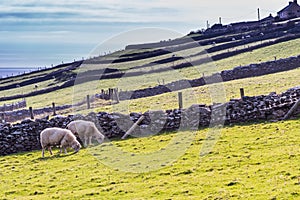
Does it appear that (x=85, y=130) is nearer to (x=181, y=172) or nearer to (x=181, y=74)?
(x=181, y=172)

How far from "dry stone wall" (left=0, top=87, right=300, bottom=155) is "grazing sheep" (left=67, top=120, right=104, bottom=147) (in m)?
1.31

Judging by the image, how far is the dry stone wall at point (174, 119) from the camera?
2153cm

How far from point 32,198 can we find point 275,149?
783 centimetres

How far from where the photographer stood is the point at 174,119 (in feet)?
72.9

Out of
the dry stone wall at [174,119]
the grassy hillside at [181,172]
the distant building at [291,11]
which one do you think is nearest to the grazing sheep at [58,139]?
the grassy hillside at [181,172]

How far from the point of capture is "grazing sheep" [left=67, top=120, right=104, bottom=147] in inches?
821

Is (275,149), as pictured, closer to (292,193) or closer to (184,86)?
(292,193)

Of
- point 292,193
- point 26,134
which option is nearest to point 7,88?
point 26,134

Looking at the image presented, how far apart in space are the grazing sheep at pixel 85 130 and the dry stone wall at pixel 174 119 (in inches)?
51.5

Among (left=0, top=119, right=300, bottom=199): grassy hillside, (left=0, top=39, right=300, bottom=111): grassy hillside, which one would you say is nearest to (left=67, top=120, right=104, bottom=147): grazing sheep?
(left=0, top=119, right=300, bottom=199): grassy hillside

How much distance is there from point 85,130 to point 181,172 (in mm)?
8287

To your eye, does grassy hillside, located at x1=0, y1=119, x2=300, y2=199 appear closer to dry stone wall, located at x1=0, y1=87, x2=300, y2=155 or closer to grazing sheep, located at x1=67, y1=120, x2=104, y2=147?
grazing sheep, located at x1=67, y1=120, x2=104, y2=147

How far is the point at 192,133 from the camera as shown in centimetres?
2056

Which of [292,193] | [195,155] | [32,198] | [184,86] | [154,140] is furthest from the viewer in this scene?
[184,86]
